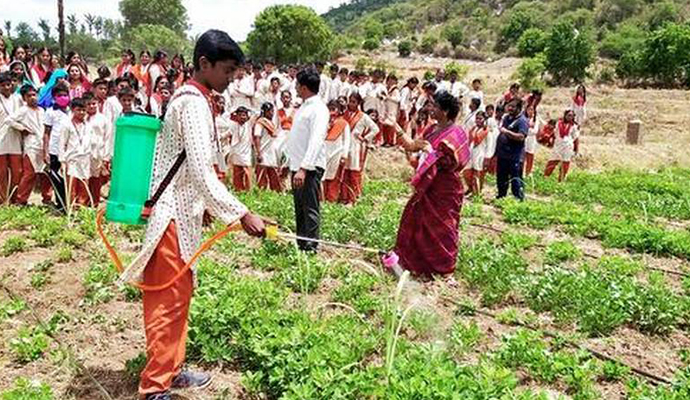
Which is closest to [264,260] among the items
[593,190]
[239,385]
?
[239,385]

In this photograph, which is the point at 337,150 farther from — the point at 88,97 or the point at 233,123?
the point at 88,97

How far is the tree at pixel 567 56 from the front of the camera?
39719mm

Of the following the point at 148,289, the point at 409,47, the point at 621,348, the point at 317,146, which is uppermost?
the point at 409,47

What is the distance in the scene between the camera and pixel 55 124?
9.22m

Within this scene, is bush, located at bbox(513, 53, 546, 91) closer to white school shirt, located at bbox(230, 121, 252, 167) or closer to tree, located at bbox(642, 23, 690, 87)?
tree, located at bbox(642, 23, 690, 87)

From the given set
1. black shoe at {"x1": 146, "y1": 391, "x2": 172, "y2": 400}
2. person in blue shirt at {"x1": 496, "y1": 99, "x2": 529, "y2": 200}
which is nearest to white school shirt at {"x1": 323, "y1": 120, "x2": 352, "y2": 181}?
person in blue shirt at {"x1": 496, "y1": 99, "x2": 529, "y2": 200}

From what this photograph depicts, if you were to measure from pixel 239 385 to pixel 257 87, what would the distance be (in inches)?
446

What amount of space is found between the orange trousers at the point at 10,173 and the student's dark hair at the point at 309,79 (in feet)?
15.5

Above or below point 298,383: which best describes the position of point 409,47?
above

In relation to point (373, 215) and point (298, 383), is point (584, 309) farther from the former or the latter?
point (373, 215)

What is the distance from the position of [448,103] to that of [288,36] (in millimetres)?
56517

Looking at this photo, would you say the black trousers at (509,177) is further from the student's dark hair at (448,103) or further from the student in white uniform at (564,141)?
the student's dark hair at (448,103)

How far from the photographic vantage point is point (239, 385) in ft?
14.4

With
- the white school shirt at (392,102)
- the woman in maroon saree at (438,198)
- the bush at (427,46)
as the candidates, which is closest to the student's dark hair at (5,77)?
the woman in maroon saree at (438,198)
